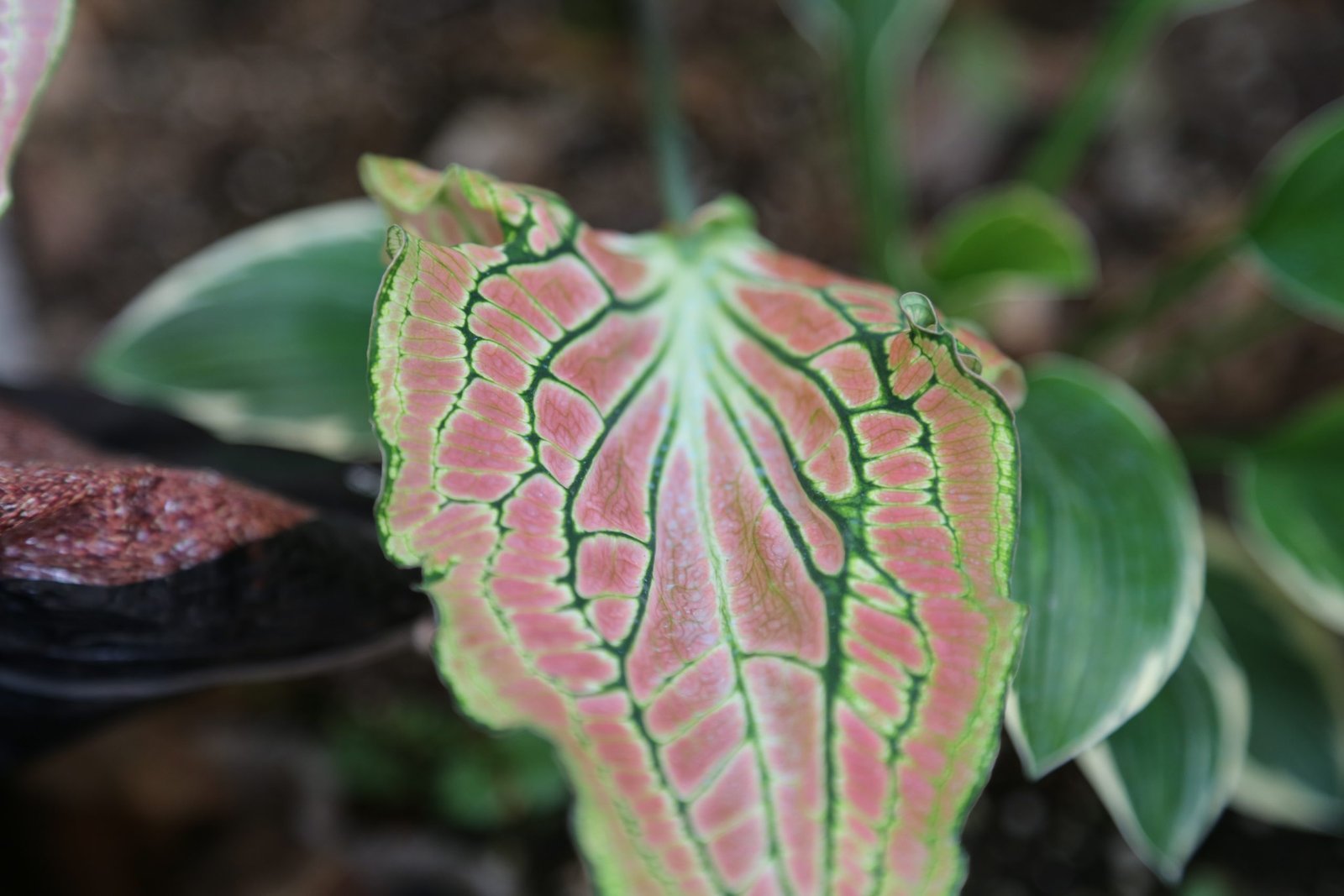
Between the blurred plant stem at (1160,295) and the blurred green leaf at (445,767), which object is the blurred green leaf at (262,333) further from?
the blurred plant stem at (1160,295)

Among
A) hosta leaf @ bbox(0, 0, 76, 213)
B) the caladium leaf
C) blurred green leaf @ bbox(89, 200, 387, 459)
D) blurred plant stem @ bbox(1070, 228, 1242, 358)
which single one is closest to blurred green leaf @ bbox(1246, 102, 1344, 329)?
blurred plant stem @ bbox(1070, 228, 1242, 358)

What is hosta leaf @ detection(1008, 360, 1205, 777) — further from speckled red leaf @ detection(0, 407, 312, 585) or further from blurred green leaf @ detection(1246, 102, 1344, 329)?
speckled red leaf @ detection(0, 407, 312, 585)

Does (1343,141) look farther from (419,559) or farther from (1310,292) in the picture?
(419,559)

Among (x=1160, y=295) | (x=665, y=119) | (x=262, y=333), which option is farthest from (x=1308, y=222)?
(x=262, y=333)

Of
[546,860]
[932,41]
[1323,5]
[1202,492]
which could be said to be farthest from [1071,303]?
[546,860]

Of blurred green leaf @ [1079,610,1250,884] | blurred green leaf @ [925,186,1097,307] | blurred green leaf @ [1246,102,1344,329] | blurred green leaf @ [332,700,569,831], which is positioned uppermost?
blurred green leaf @ [1246,102,1344,329]

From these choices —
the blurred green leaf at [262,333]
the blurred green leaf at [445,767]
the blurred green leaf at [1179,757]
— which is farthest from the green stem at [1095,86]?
the blurred green leaf at [445,767]
